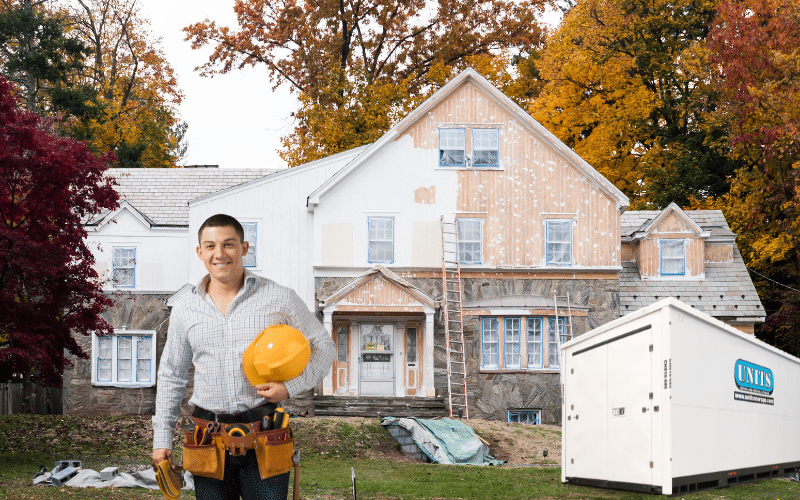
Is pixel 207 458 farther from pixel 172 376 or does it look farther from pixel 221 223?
pixel 221 223

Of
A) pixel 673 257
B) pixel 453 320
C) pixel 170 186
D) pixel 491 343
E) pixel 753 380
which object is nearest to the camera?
pixel 753 380

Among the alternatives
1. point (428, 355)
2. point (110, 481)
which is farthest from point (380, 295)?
point (110, 481)

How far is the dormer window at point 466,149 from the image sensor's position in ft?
83.6

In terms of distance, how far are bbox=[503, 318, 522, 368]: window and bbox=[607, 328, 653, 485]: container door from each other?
1353 cm

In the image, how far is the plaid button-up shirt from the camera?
5133mm

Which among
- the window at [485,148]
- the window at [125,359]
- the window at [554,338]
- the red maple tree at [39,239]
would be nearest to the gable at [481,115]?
the window at [485,148]

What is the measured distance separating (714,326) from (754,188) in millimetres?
20568

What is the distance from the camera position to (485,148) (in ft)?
84.0

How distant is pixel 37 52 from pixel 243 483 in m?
30.4

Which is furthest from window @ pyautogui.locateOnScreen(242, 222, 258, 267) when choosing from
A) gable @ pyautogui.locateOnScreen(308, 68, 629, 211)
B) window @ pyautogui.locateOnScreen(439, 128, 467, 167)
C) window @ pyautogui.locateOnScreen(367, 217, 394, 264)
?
window @ pyautogui.locateOnScreen(439, 128, 467, 167)

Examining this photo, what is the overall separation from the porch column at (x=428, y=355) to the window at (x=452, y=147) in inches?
172

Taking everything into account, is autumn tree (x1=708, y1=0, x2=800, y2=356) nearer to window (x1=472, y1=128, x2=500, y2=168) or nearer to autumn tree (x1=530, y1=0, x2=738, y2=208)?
autumn tree (x1=530, y1=0, x2=738, y2=208)

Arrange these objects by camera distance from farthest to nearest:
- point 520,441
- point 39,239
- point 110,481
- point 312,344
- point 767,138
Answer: point 767,138
point 520,441
point 39,239
point 110,481
point 312,344

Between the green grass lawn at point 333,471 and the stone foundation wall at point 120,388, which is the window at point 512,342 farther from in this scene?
the stone foundation wall at point 120,388
